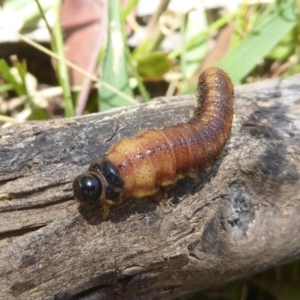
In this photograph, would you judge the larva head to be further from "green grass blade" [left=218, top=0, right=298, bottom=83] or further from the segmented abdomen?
"green grass blade" [left=218, top=0, right=298, bottom=83]

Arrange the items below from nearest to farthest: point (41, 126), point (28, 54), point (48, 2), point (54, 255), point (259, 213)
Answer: point (54, 255) < point (41, 126) < point (259, 213) < point (48, 2) < point (28, 54)

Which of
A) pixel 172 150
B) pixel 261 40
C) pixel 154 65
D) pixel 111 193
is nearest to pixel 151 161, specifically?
pixel 172 150

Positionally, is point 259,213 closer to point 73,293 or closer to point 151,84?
point 73,293

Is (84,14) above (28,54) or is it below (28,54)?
above

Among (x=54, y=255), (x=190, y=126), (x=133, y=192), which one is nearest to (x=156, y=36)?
(x=190, y=126)

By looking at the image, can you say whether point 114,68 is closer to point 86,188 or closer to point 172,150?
point 172,150
